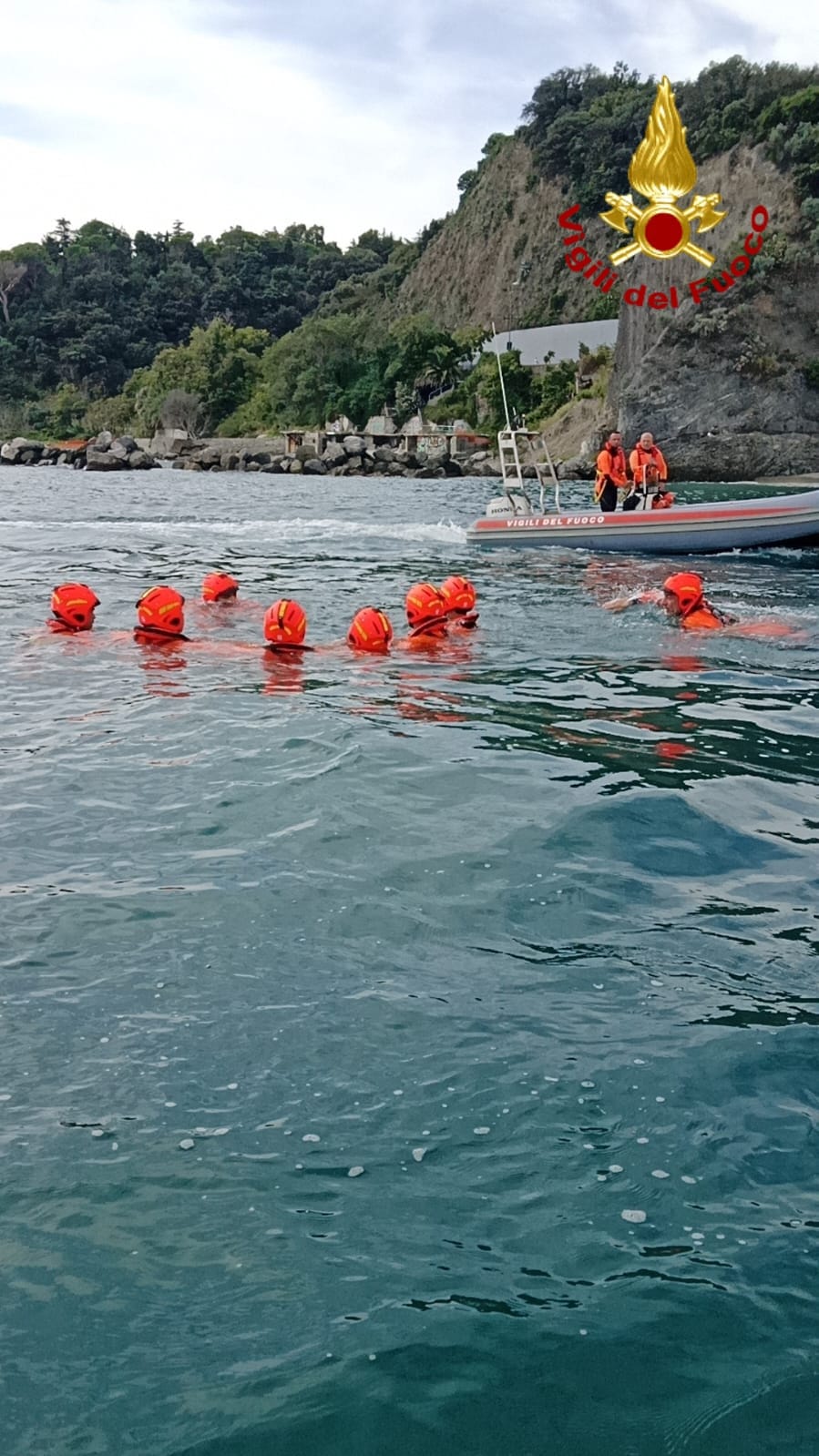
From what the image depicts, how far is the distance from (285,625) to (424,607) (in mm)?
1298

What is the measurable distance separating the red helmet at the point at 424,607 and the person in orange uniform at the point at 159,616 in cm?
202

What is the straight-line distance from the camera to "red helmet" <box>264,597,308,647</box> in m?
9.99

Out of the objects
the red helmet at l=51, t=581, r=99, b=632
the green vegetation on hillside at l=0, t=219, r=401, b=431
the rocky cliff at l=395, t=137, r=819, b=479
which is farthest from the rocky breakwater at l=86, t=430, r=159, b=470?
the red helmet at l=51, t=581, r=99, b=632

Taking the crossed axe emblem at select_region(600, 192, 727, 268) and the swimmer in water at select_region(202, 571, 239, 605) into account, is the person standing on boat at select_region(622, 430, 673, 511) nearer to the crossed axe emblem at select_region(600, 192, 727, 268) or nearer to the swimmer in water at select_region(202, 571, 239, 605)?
Result: the swimmer in water at select_region(202, 571, 239, 605)

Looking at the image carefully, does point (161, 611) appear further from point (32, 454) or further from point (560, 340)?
point (560, 340)

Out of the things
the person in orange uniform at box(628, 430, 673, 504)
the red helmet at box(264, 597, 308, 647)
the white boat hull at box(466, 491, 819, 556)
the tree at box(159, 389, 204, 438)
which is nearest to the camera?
the red helmet at box(264, 597, 308, 647)

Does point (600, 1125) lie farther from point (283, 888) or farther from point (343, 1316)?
point (283, 888)

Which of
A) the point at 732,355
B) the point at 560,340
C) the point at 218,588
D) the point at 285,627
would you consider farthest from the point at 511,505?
the point at 560,340

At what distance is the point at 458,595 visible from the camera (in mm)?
11391

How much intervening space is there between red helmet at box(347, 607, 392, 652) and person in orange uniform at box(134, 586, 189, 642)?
5.13 feet

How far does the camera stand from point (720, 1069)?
3777 millimetres

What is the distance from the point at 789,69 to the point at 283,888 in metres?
65.6

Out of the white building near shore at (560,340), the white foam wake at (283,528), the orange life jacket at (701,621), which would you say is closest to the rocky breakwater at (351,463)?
the white building near shore at (560,340)

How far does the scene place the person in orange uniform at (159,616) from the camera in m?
10.5
